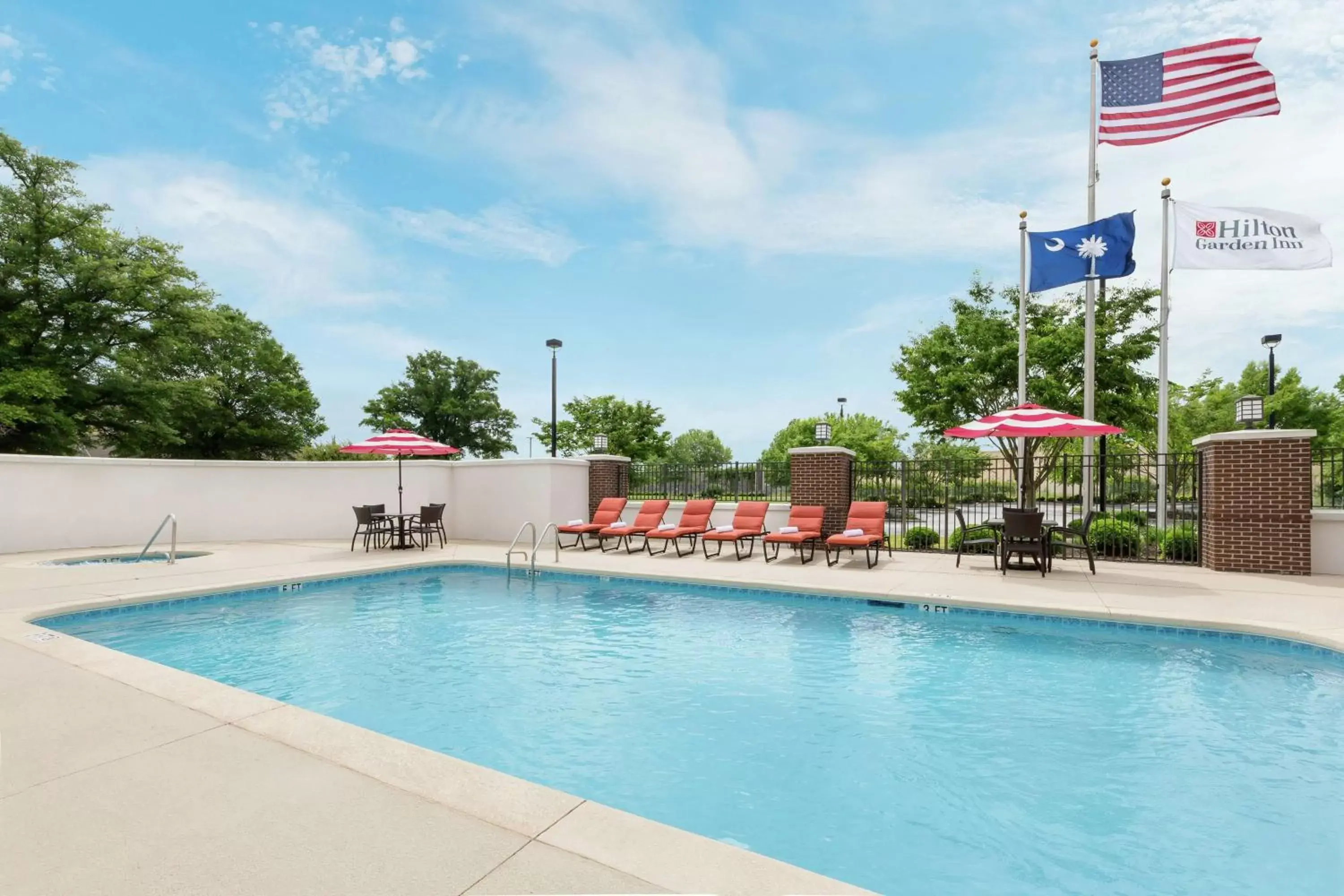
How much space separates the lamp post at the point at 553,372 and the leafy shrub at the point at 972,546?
11.0 m

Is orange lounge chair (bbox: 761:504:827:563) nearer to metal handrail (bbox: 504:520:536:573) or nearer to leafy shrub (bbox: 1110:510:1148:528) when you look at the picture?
metal handrail (bbox: 504:520:536:573)

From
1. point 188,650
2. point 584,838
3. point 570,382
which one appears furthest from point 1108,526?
point 570,382

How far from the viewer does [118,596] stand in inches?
301

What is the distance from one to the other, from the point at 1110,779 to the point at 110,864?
15.6ft

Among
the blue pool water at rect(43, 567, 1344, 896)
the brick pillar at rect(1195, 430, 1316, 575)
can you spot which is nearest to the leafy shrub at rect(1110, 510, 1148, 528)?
the brick pillar at rect(1195, 430, 1316, 575)

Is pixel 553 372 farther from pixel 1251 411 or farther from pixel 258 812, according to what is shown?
pixel 258 812

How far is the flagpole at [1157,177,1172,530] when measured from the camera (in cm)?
1273

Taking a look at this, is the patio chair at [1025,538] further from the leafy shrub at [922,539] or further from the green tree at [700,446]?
the green tree at [700,446]

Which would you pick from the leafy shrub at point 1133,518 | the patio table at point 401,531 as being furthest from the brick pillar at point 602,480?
the leafy shrub at point 1133,518

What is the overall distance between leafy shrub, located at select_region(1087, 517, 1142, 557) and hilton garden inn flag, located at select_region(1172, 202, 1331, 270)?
5.41 metres

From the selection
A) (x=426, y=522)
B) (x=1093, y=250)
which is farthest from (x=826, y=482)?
(x=426, y=522)

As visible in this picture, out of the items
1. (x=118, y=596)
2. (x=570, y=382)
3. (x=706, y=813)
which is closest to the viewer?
(x=706, y=813)

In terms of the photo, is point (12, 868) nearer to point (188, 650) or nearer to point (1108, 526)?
point (188, 650)

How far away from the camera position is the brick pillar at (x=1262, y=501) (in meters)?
9.60
